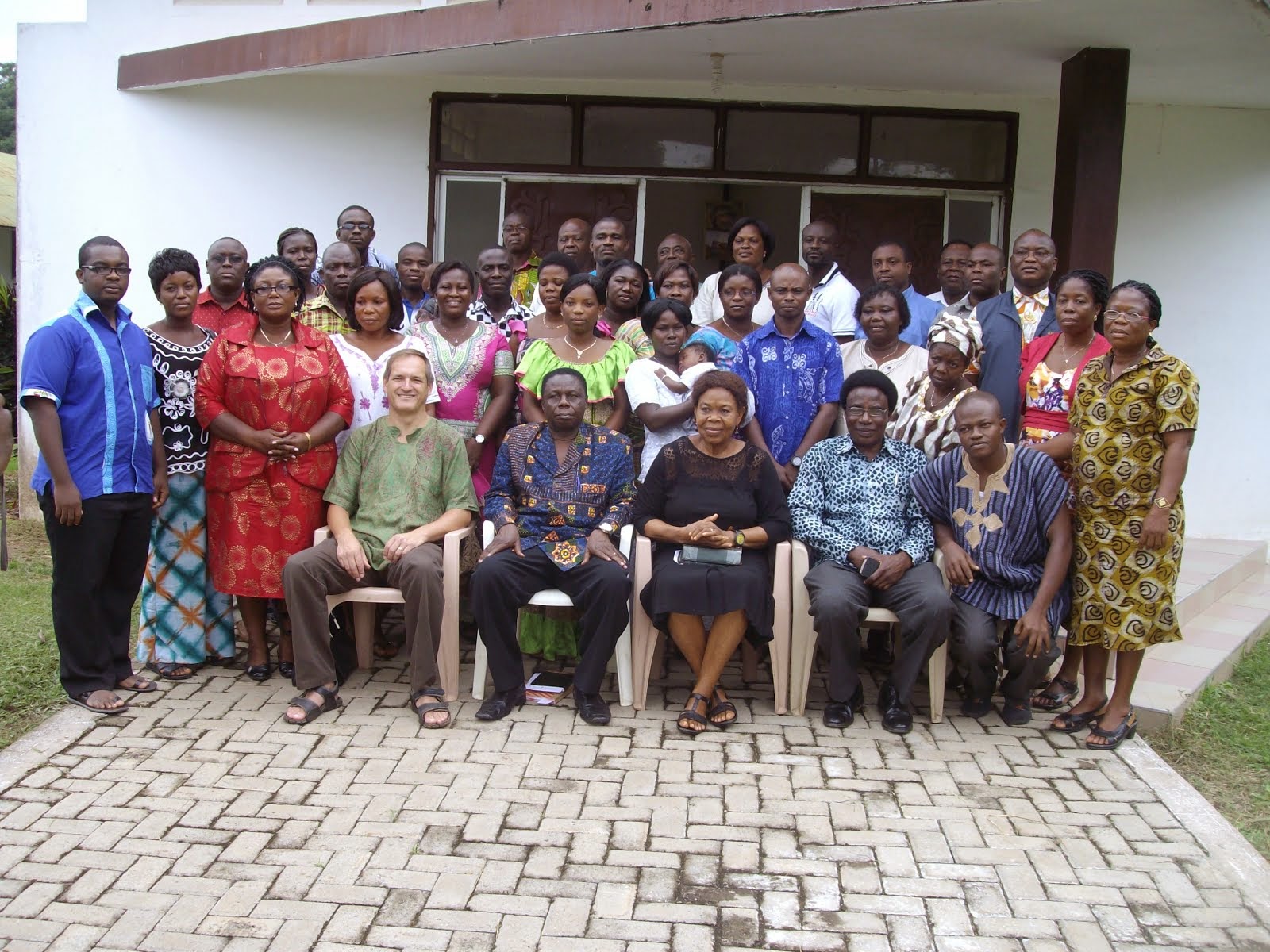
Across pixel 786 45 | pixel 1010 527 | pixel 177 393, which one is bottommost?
pixel 1010 527

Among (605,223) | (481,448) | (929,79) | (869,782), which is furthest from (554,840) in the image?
(929,79)

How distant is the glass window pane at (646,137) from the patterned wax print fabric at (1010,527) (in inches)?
145

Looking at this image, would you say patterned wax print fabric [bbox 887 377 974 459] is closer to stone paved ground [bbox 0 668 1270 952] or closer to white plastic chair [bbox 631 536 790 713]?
white plastic chair [bbox 631 536 790 713]

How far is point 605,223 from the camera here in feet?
19.4

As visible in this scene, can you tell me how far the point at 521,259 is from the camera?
6.46 m

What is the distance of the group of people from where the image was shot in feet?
13.8

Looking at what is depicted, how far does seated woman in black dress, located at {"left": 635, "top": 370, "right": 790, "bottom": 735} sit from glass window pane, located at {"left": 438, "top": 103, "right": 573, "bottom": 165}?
3516 mm

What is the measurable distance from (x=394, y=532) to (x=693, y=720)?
4.71 ft

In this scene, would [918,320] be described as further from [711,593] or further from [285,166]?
[285,166]

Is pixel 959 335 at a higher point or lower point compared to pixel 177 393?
higher

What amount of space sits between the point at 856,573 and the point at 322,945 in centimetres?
254

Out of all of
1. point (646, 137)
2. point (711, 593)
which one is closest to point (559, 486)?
point (711, 593)

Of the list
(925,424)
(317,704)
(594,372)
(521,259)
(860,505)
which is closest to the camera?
(317,704)

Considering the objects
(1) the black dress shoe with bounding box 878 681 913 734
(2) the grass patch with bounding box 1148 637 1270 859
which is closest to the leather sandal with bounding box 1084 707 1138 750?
(2) the grass patch with bounding box 1148 637 1270 859
